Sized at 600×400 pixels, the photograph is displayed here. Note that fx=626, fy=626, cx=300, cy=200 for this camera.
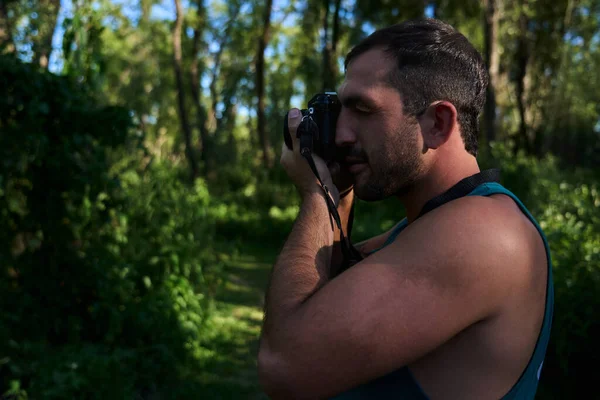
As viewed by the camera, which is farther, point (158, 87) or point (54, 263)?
point (158, 87)

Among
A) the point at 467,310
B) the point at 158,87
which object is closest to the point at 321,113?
the point at 467,310

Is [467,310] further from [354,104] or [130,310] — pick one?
[130,310]

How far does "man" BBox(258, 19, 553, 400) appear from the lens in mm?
1269

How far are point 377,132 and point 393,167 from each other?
0.31 feet

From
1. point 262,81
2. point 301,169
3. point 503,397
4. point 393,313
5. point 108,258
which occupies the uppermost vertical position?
point 262,81

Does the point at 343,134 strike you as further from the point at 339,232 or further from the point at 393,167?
the point at 339,232

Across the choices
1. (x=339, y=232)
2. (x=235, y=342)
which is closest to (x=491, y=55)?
(x=235, y=342)

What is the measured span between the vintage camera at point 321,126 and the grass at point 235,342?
11.7 ft

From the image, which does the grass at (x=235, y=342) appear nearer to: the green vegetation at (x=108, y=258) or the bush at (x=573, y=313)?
the green vegetation at (x=108, y=258)

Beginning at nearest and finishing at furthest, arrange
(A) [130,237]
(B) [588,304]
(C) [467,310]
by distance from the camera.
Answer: (C) [467,310] → (B) [588,304] → (A) [130,237]

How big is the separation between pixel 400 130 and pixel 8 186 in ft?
12.5

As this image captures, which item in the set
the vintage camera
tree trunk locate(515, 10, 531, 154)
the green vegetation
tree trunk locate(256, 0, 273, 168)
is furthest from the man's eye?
tree trunk locate(515, 10, 531, 154)

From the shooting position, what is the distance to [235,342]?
6172 millimetres

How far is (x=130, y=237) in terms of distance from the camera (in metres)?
5.35
